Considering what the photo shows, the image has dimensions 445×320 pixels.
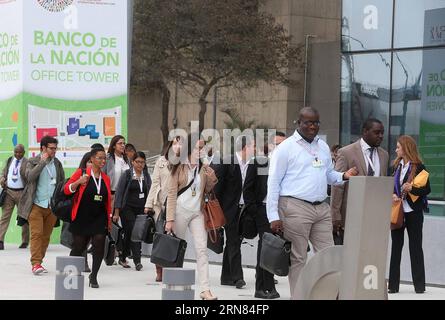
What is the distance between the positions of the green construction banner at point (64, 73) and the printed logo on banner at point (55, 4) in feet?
0.05

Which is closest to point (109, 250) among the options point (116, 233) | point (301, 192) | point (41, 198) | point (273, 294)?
point (116, 233)

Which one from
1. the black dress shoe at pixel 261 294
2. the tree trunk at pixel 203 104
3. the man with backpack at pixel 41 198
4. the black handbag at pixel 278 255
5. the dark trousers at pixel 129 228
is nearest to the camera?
the black handbag at pixel 278 255

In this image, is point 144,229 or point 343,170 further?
point 144,229

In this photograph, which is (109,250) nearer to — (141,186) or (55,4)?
(141,186)

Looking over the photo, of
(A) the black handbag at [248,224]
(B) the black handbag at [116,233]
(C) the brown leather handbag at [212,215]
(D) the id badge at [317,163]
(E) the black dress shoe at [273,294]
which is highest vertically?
(D) the id badge at [317,163]

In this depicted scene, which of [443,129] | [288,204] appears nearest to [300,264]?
[288,204]

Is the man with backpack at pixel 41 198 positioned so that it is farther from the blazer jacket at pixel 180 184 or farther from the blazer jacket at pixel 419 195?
the blazer jacket at pixel 419 195

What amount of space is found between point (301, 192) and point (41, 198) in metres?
5.73

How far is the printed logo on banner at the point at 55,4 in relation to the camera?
1819 cm

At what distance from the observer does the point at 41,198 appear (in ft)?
49.4

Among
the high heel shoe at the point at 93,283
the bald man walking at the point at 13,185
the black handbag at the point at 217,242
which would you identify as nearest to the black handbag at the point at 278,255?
the black handbag at the point at 217,242

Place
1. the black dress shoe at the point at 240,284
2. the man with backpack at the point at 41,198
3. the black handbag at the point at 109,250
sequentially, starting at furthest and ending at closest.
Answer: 1. the man with backpack at the point at 41,198
2. the black handbag at the point at 109,250
3. the black dress shoe at the point at 240,284
